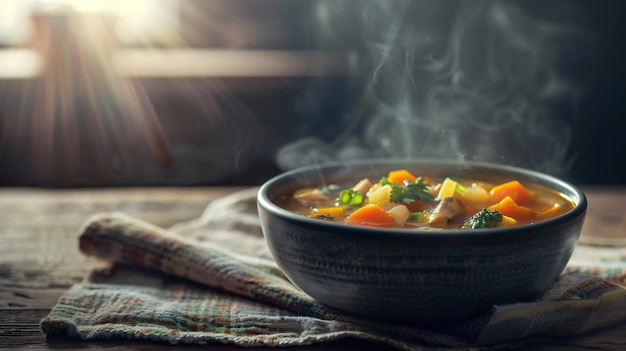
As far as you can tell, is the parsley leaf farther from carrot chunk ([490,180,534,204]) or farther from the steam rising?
the steam rising

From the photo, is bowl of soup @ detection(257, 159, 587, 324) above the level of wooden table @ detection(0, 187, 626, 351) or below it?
above

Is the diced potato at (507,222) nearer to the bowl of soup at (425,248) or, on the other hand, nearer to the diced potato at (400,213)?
the bowl of soup at (425,248)

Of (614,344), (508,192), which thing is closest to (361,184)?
(508,192)

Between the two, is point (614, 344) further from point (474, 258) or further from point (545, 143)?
point (545, 143)

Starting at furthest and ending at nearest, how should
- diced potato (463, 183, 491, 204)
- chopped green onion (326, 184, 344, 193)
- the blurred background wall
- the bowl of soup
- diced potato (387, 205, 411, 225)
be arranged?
the blurred background wall < chopped green onion (326, 184, 344, 193) < diced potato (463, 183, 491, 204) < diced potato (387, 205, 411, 225) < the bowl of soup

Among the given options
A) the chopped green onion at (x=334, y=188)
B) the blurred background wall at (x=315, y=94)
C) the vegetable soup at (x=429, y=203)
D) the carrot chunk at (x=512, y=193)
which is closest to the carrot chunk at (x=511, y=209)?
the vegetable soup at (x=429, y=203)

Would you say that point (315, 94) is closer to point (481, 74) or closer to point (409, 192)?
point (481, 74)

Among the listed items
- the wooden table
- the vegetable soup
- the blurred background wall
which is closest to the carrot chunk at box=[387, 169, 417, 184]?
the vegetable soup
